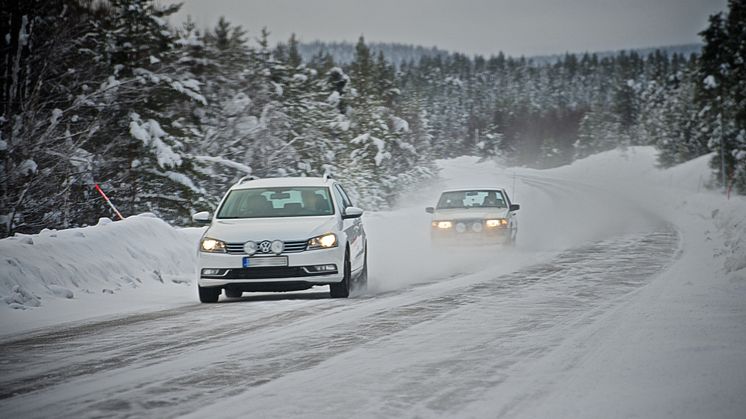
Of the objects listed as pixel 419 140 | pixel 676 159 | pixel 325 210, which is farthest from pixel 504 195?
pixel 676 159

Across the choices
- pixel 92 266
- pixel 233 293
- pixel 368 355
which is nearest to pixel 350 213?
pixel 233 293

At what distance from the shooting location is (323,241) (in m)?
10.8

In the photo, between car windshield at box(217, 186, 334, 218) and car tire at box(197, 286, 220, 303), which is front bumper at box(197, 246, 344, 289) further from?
car windshield at box(217, 186, 334, 218)

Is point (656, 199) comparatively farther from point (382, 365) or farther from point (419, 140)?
point (382, 365)

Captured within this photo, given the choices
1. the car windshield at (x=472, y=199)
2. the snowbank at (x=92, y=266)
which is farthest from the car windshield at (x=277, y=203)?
the car windshield at (x=472, y=199)

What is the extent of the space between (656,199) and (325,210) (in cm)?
4112

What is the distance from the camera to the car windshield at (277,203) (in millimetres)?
11859

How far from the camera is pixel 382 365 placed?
6.08m

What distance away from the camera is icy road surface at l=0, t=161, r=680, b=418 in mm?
4953

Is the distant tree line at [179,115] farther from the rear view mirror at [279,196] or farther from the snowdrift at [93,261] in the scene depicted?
the rear view mirror at [279,196]

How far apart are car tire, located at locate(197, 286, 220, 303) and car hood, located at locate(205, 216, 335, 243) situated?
684mm

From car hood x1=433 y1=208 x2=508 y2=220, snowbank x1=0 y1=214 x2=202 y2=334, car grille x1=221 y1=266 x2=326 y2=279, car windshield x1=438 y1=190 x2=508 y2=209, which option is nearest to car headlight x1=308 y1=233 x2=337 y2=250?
car grille x1=221 y1=266 x2=326 y2=279

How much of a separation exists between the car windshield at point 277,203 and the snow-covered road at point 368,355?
1202 millimetres

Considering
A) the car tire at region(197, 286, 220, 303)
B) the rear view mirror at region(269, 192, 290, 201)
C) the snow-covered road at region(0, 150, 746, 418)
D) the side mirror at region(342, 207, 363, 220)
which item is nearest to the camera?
the snow-covered road at region(0, 150, 746, 418)
